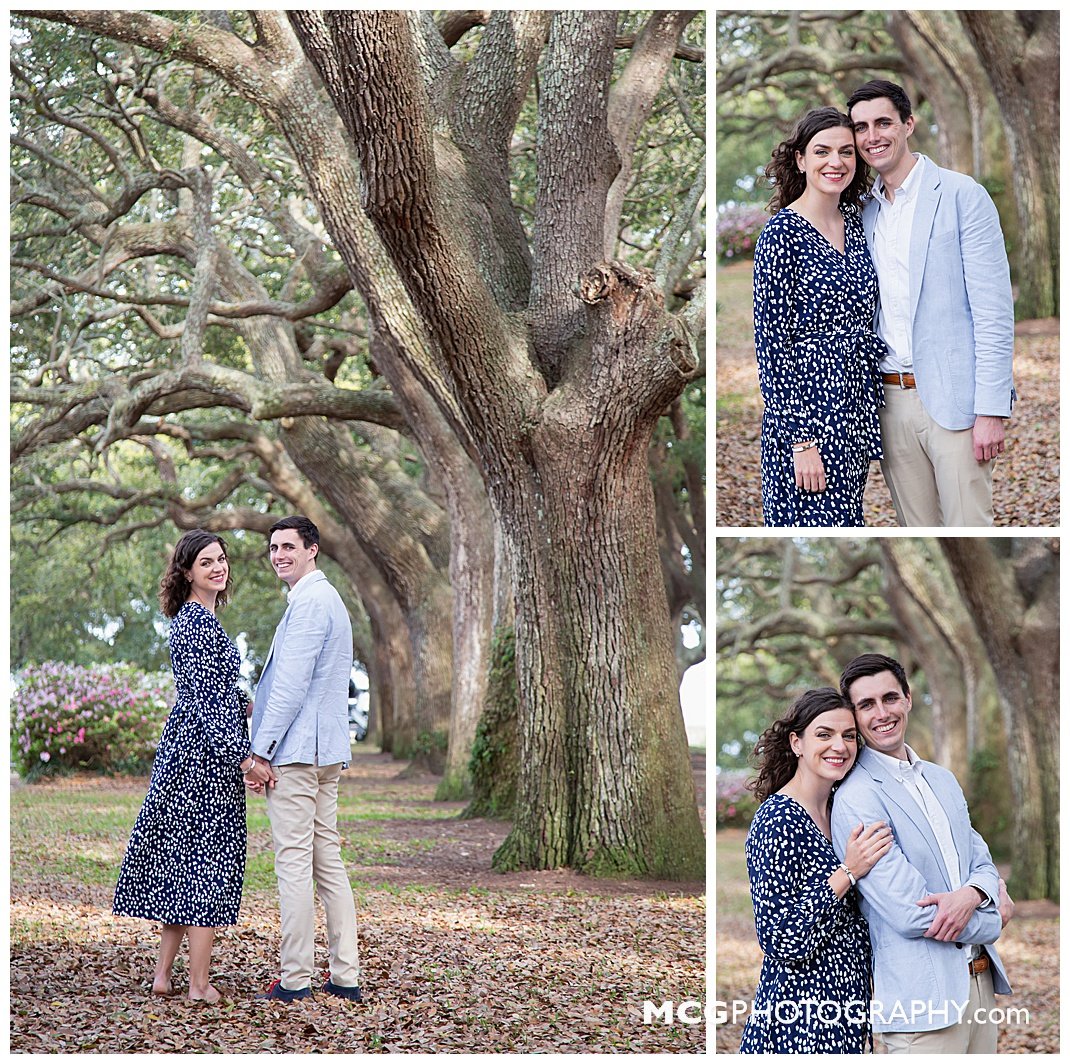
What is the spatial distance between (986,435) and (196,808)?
3.40 metres

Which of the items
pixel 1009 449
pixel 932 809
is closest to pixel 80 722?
pixel 1009 449

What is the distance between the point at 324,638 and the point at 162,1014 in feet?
5.34

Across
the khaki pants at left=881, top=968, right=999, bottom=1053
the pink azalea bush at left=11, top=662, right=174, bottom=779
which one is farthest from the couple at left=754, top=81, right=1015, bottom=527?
the pink azalea bush at left=11, top=662, right=174, bottom=779

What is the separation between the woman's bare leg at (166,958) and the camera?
5156 millimetres

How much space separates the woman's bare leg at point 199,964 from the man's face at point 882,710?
2.91 m

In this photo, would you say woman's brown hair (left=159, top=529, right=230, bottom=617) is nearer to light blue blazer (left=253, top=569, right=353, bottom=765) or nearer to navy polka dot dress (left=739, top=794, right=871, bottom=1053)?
light blue blazer (left=253, top=569, right=353, bottom=765)

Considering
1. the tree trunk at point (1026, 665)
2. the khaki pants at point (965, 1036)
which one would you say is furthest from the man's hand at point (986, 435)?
the tree trunk at point (1026, 665)

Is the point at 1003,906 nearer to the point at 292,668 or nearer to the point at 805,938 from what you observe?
the point at 805,938

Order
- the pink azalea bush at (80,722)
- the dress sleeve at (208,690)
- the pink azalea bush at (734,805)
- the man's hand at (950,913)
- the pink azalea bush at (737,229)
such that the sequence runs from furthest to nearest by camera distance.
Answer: the pink azalea bush at (80,722), the pink azalea bush at (734,805), the pink azalea bush at (737,229), the dress sleeve at (208,690), the man's hand at (950,913)

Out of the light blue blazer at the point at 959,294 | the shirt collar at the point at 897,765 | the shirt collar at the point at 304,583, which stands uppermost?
the light blue blazer at the point at 959,294

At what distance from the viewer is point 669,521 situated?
1795 cm

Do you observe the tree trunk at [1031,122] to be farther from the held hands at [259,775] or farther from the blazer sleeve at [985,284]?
the held hands at [259,775]

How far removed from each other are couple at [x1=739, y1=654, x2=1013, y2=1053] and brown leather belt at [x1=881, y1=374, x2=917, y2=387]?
2.97ft

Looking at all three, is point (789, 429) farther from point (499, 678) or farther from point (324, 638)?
point (499, 678)
